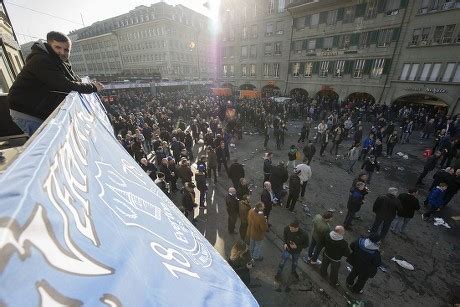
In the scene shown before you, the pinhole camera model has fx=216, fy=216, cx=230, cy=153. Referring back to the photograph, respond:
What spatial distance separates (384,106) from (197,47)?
46403 millimetres

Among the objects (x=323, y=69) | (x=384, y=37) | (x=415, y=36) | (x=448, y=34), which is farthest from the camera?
(x=323, y=69)

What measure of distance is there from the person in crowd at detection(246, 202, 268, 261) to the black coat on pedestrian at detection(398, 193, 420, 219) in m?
4.24

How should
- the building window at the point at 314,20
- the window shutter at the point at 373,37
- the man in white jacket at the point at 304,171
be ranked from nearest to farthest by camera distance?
the man in white jacket at the point at 304,171 < the window shutter at the point at 373,37 < the building window at the point at 314,20

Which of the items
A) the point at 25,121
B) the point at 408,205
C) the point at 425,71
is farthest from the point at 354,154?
the point at 425,71

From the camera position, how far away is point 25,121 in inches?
98.9

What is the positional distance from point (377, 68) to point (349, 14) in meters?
7.01

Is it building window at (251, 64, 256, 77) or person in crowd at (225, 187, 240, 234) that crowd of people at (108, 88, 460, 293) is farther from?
building window at (251, 64, 256, 77)

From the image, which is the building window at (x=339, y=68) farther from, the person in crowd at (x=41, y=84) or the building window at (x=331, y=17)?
the person in crowd at (x=41, y=84)

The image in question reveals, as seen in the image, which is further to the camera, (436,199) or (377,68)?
(377,68)

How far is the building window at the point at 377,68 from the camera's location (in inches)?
912

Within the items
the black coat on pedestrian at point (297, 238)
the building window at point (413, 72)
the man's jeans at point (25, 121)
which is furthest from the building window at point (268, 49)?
the man's jeans at point (25, 121)

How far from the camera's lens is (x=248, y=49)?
35.1 meters

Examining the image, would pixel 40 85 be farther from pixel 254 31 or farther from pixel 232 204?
pixel 254 31

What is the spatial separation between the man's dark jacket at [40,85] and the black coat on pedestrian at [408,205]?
27.1 ft
